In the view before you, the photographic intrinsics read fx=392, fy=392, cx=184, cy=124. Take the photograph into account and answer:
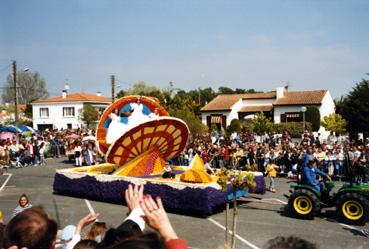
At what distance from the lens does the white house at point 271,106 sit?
4447 centimetres

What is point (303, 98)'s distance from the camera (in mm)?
45656

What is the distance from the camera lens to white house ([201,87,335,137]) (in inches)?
1751

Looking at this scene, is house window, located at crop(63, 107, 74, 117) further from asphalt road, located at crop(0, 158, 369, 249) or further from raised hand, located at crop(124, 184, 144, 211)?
raised hand, located at crop(124, 184, 144, 211)

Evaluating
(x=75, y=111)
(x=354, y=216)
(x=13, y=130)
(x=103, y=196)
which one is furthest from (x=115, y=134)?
(x=75, y=111)

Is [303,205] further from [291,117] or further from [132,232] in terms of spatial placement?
[291,117]

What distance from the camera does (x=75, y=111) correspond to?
2330 inches

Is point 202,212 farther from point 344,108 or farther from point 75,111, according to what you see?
point 75,111

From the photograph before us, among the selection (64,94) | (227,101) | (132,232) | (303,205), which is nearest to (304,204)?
(303,205)

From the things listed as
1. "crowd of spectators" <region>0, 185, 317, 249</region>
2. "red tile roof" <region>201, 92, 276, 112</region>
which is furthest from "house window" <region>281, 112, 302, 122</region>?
"crowd of spectators" <region>0, 185, 317, 249</region>

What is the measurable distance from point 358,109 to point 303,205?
89.0ft

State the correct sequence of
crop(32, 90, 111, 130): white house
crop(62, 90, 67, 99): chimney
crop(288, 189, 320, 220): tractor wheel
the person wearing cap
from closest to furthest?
crop(288, 189, 320, 220): tractor wheel, the person wearing cap, crop(32, 90, 111, 130): white house, crop(62, 90, 67, 99): chimney

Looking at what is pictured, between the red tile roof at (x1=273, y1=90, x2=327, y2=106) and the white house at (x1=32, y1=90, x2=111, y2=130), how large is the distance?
91.4 ft

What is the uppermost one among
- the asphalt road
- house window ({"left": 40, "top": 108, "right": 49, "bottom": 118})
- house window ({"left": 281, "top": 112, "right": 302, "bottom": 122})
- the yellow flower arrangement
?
house window ({"left": 40, "top": 108, "right": 49, "bottom": 118})

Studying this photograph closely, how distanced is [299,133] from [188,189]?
29075 millimetres
